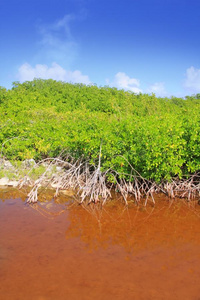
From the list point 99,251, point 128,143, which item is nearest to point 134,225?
point 99,251

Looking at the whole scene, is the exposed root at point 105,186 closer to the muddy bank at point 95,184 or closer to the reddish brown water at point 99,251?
the muddy bank at point 95,184

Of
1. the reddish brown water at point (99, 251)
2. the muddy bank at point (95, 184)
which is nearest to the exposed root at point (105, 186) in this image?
the muddy bank at point (95, 184)

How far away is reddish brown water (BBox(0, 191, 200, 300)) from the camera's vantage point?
149 inches

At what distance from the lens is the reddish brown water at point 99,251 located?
3789 mm

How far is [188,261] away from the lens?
4500 millimetres

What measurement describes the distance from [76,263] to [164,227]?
2291mm

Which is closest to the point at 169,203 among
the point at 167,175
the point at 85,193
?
the point at 167,175

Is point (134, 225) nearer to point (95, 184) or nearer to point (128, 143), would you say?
point (95, 184)

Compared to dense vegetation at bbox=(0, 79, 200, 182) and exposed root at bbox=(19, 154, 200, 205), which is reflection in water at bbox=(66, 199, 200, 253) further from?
dense vegetation at bbox=(0, 79, 200, 182)

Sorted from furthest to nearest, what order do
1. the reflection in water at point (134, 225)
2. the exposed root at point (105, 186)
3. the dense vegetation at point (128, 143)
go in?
the exposed root at point (105, 186) < the dense vegetation at point (128, 143) < the reflection in water at point (134, 225)

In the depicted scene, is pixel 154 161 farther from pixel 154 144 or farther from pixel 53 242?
pixel 53 242

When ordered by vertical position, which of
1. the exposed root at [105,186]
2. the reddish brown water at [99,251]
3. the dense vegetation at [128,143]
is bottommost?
A: the reddish brown water at [99,251]

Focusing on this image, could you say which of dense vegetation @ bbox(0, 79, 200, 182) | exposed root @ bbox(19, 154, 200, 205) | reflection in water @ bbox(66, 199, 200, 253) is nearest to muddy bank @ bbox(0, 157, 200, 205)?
exposed root @ bbox(19, 154, 200, 205)

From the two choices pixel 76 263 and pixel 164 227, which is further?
pixel 164 227
